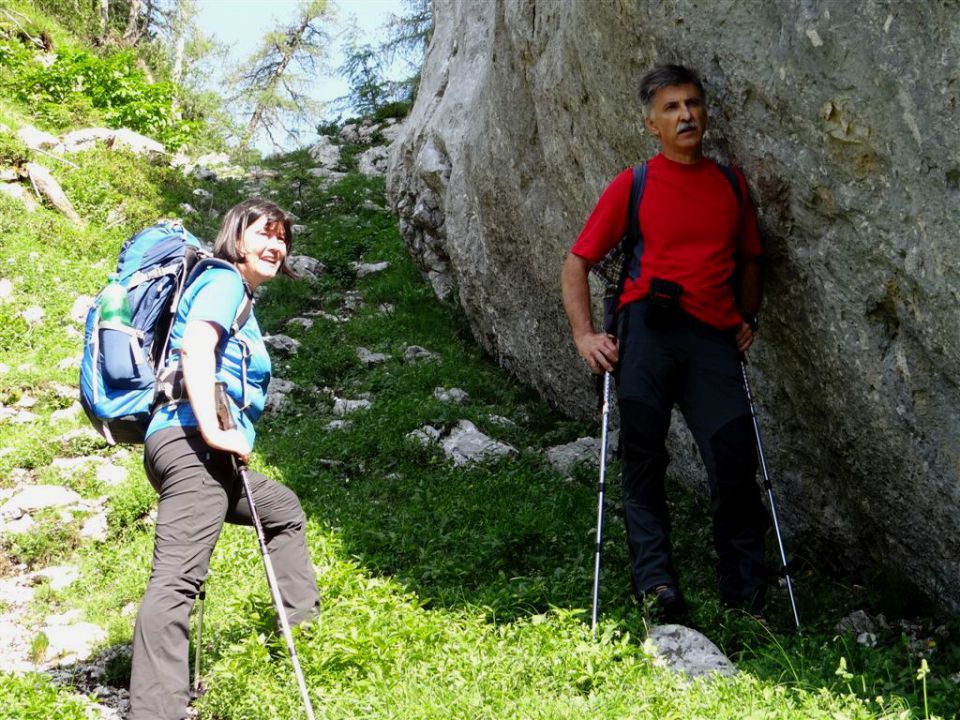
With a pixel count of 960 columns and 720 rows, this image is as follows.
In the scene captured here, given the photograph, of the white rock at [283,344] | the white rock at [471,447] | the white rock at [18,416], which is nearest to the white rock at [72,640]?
the white rock at [471,447]

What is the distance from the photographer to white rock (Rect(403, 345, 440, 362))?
13.5 metres

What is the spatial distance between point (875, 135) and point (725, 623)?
296cm

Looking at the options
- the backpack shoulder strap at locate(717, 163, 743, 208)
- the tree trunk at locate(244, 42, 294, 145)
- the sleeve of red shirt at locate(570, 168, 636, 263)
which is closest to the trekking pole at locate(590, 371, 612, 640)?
the sleeve of red shirt at locate(570, 168, 636, 263)

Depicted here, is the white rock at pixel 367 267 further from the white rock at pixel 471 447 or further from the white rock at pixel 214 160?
the white rock at pixel 214 160

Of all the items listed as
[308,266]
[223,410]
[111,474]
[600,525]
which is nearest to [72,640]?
[223,410]

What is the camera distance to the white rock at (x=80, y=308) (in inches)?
537

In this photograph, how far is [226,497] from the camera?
4988 mm

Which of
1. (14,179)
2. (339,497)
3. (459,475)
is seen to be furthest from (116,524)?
(14,179)

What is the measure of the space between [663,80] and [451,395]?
6482 millimetres

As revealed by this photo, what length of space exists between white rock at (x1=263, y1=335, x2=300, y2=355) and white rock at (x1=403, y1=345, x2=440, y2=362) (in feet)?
5.56

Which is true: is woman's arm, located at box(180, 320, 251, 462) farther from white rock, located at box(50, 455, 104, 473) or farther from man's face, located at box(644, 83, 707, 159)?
white rock, located at box(50, 455, 104, 473)

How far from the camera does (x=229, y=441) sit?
187 inches

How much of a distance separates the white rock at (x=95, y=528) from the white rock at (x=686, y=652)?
5.25 metres

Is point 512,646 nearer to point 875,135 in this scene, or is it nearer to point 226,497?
Result: point 226,497
